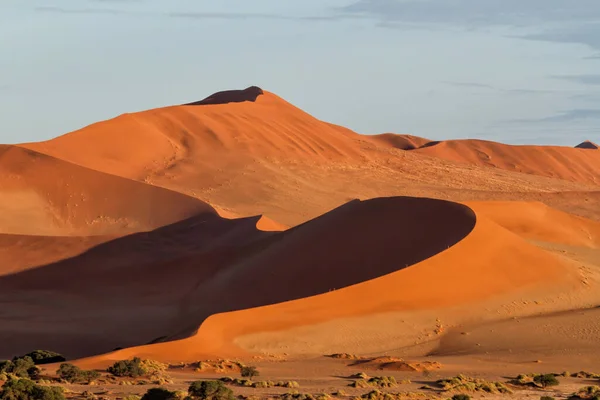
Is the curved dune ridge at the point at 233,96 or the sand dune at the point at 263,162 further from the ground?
the curved dune ridge at the point at 233,96

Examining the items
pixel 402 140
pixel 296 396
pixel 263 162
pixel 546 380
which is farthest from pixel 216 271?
pixel 402 140

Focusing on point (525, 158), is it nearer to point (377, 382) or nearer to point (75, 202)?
point (75, 202)

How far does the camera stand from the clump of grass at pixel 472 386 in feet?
66.3

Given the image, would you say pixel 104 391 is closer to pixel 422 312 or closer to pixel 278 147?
pixel 422 312

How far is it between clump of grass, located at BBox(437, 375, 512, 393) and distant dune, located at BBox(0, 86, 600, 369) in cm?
533

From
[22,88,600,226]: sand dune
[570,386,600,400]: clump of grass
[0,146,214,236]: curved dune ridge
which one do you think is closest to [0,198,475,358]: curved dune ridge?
[0,146,214,236]: curved dune ridge

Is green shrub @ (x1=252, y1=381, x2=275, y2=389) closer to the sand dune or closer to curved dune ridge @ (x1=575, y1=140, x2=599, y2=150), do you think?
the sand dune

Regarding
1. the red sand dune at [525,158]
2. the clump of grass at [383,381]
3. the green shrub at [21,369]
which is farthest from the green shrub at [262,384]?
the red sand dune at [525,158]

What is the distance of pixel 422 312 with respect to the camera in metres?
29.3

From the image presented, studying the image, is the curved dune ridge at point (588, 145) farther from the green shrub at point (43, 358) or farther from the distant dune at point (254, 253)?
the green shrub at point (43, 358)

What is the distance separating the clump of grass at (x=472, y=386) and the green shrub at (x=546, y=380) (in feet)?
2.36

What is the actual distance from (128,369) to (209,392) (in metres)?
3.96

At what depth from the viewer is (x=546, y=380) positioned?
2092cm

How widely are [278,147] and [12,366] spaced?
5183 cm
